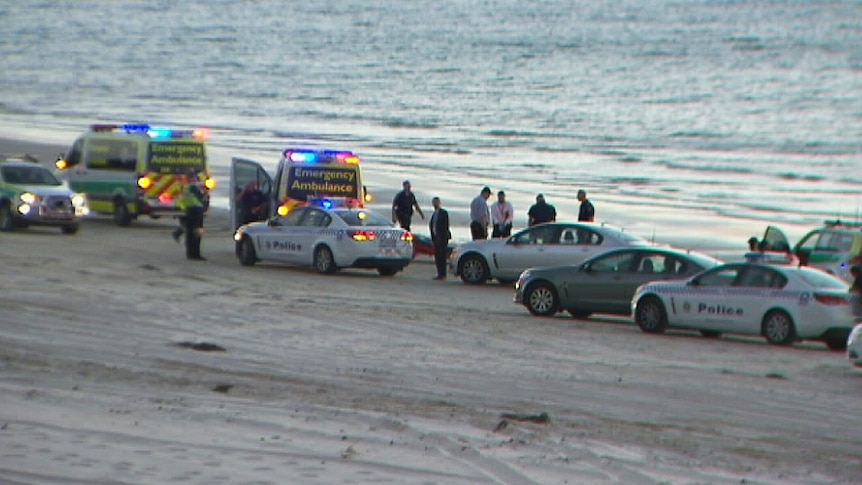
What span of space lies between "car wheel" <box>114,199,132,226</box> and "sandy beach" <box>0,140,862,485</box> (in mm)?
11220

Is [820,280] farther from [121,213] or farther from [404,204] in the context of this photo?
[121,213]

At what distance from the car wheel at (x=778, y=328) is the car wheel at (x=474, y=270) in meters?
7.87

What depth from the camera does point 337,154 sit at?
31.8 m

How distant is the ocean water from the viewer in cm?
5381

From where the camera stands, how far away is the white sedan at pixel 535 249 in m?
27.7

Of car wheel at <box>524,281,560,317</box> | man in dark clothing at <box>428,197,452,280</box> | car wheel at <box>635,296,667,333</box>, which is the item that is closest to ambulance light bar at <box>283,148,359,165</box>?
man in dark clothing at <box>428,197,452,280</box>

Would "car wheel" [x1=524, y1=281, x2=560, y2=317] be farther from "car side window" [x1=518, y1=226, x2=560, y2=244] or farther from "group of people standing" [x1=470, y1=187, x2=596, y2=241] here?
"group of people standing" [x1=470, y1=187, x2=596, y2=241]

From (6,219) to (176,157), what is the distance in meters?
4.19

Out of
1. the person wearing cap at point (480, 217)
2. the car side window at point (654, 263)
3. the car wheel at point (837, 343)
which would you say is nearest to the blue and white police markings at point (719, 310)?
the car wheel at point (837, 343)

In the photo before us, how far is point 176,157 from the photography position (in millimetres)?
35938

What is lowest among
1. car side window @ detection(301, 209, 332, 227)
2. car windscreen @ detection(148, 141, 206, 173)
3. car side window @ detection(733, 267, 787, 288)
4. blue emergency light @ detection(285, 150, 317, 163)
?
car side window @ detection(301, 209, 332, 227)

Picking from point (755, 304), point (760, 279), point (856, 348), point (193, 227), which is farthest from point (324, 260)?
point (856, 348)

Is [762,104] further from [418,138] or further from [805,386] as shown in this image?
[805,386]

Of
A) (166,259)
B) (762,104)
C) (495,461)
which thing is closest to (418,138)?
(762,104)
